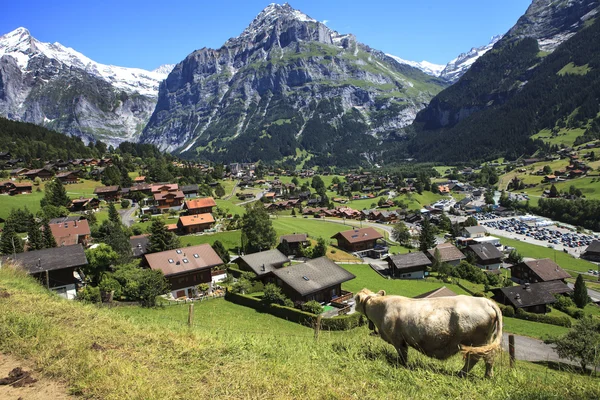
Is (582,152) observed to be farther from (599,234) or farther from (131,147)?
(131,147)

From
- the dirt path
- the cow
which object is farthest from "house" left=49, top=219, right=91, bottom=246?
the cow

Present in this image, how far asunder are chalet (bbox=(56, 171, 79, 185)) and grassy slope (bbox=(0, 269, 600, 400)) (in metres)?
104

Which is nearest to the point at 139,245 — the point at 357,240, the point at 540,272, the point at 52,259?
the point at 52,259

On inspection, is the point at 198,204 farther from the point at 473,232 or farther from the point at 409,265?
the point at 473,232

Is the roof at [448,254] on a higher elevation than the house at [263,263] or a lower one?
lower

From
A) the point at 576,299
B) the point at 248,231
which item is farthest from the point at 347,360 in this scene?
the point at 576,299

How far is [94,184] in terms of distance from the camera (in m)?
97.9

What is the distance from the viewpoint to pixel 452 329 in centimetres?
744

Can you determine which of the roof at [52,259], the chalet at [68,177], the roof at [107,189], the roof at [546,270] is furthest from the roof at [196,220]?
the roof at [546,270]

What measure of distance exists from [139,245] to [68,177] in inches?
2541

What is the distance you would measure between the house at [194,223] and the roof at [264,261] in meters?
24.0

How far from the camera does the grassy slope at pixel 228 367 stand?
620 cm

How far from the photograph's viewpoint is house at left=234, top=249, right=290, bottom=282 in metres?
41.8

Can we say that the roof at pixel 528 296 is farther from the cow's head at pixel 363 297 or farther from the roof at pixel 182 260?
the cow's head at pixel 363 297
